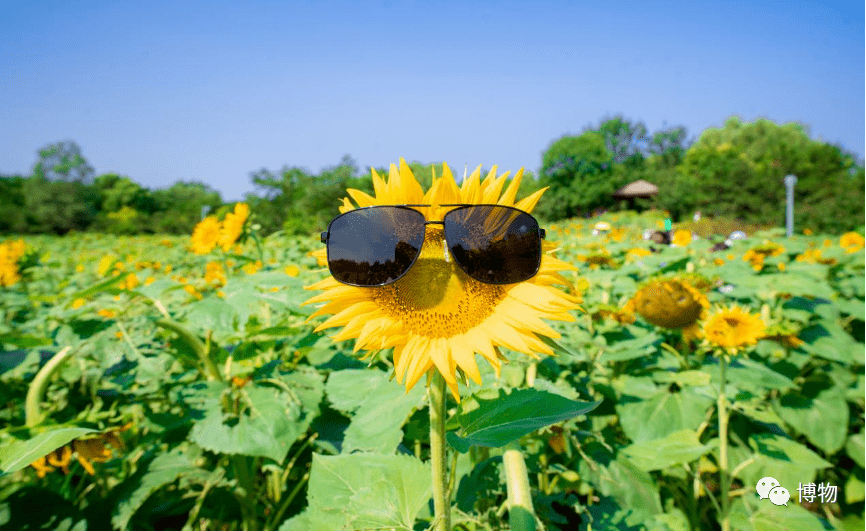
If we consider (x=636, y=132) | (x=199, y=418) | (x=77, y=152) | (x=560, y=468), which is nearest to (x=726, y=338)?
(x=560, y=468)

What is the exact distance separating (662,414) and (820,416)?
3.31ft

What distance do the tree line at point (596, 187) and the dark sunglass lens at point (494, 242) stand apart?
5067mm

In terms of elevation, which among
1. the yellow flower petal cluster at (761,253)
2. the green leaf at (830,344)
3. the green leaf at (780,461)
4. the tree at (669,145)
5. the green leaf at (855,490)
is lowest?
the green leaf at (855,490)

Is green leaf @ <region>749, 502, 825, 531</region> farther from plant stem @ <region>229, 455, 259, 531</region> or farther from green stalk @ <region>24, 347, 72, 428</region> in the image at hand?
green stalk @ <region>24, 347, 72, 428</region>

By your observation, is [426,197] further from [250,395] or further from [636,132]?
[636,132]

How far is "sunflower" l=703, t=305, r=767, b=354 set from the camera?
1592 mm

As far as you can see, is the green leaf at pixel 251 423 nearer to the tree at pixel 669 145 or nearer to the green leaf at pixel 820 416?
the green leaf at pixel 820 416

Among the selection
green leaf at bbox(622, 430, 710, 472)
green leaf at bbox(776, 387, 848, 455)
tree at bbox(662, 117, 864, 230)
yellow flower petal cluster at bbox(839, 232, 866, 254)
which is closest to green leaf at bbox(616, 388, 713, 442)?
green leaf at bbox(622, 430, 710, 472)

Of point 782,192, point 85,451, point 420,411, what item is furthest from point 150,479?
point 782,192

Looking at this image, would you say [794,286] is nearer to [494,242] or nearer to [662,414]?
[662,414]

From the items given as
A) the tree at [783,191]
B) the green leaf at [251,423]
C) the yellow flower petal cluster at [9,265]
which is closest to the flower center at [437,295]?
the green leaf at [251,423]

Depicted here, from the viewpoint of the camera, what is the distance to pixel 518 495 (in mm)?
730

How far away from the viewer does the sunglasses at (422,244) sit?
2.33 feet

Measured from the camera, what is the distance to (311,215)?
21.8 feet
